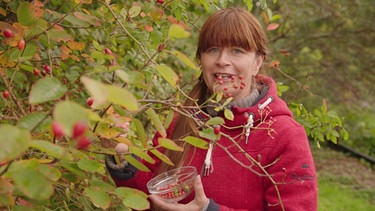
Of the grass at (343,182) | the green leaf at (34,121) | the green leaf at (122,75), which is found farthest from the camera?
the grass at (343,182)

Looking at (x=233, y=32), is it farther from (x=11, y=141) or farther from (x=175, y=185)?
(x=11, y=141)

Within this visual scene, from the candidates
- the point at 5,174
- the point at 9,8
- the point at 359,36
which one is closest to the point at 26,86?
the point at 9,8

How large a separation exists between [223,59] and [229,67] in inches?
1.4

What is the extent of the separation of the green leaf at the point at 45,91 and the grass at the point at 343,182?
16.6 feet

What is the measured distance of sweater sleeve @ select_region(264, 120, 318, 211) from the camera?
5.85ft

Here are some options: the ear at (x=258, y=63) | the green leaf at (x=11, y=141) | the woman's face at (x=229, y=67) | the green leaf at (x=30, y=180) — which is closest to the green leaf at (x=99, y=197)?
the green leaf at (x=30, y=180)

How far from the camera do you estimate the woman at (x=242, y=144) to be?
180cm

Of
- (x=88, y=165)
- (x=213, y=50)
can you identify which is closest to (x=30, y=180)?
(x=88, y=165)

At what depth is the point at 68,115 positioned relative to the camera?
77cm

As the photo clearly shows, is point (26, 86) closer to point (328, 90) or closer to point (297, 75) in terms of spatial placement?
point (297, 75)

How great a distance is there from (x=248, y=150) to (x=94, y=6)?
1936 mm

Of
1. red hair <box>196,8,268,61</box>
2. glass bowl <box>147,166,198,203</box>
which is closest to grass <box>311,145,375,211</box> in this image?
red hair <box>196,8,268,61</box>

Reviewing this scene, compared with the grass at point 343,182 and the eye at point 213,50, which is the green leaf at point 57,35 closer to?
the eye at point 213,50

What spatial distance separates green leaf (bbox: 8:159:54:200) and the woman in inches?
32.2
